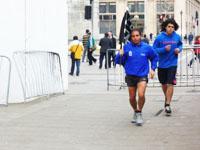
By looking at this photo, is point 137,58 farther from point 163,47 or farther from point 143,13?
point 143,13

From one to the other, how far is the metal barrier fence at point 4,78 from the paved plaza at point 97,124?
0.91 ft

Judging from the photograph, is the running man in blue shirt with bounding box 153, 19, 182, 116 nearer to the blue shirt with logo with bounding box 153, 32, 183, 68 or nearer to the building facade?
the blue shirt with logo with bounding box 153, 32, 183, 68

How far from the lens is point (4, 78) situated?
15133mm

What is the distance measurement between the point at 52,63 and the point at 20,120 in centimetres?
470

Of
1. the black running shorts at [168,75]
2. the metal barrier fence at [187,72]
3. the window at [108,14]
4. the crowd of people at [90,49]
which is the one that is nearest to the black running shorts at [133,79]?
the black running shorts at [168,75]

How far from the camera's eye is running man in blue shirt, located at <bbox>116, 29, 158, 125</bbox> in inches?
466

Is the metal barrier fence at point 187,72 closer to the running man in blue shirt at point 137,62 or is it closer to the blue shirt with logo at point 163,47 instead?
the blue shirt with logo at point 163,47

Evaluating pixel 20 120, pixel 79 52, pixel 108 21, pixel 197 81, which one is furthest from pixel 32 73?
pixel 108 21

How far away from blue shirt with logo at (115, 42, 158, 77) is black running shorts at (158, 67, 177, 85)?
3.91 feet

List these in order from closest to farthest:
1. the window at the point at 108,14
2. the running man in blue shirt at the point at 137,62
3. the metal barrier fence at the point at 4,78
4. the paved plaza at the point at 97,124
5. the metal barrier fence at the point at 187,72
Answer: the paved plaza at the point at 97,124 < the running man in blue shirt at the point at 137,62 < the metal barrier fence at the point at 4,78 < the metal barrier fence at the point at 187,72 < the window at the point at 108,14

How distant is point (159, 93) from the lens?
1795 cm

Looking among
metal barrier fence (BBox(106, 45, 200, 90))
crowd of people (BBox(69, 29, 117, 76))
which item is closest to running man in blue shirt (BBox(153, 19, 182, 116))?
metal barrier fence (BBox(106, 45, 200, 90))

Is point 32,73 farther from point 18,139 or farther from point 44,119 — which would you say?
point 18,139

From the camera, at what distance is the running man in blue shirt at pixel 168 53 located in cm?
1307
